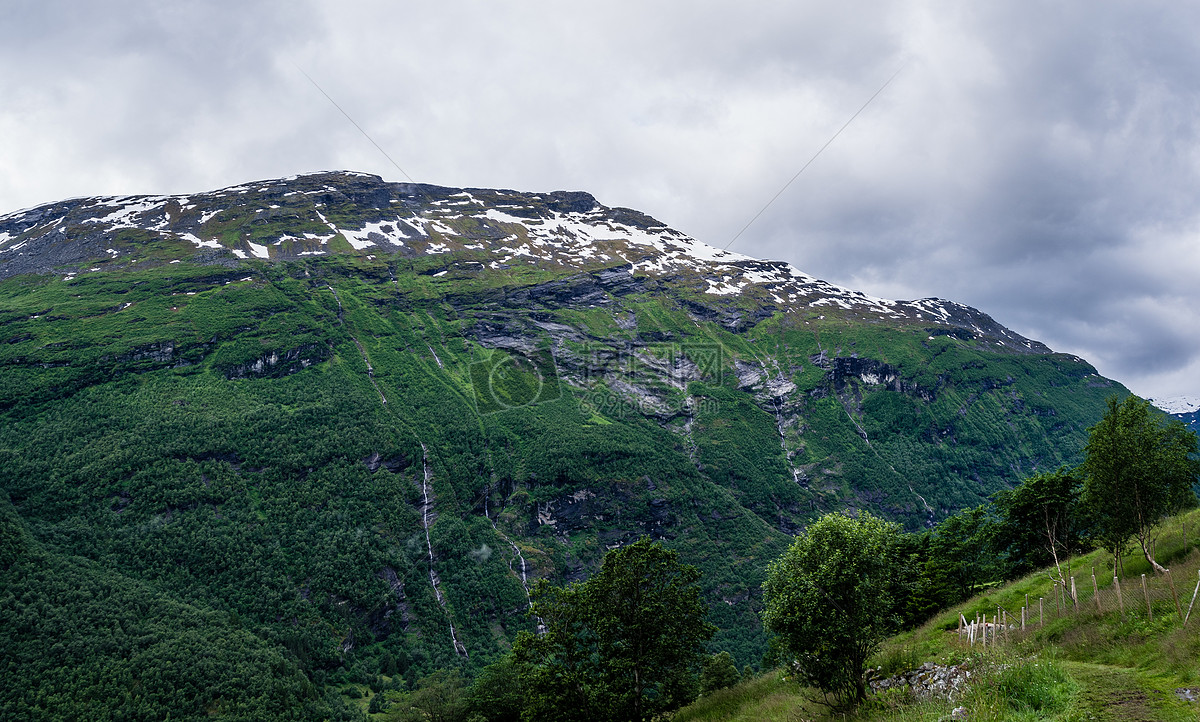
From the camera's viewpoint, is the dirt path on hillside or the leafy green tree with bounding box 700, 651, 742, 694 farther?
the leafy green tree with bounding box 700, 651, 742, 694

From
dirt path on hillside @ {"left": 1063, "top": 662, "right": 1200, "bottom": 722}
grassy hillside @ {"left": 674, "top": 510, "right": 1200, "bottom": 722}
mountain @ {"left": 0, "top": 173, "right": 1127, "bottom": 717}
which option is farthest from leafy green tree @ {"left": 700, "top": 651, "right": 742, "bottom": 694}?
mountain @ {"left": 0, "top": 173, "right": 1127, "bottom": 717}

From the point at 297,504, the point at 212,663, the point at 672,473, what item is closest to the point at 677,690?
the point at 212,663

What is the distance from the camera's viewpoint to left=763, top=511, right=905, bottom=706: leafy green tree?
56.5ft

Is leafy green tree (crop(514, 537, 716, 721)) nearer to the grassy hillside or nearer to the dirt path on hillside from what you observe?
the grassy hillside

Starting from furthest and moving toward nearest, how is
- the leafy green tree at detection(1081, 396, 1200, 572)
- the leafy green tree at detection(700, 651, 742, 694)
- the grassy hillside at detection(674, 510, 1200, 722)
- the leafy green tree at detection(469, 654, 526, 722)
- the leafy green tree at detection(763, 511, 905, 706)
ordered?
the leafy green tree at detection(469, 654, 526, 722), the leafy green tree at detection(700, 651, 742, 694), the leafy green tree at detection(1081, 396, 1200, 572), the leafy green tree at detection(763, 511, 905, 706), the grassy hillside at detection(674, 510, 1200, 722)

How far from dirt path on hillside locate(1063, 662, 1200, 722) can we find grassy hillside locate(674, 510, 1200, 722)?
20 millimetres

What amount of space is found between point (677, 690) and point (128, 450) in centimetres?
16363

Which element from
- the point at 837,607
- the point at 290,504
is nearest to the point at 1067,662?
the point at 837,607

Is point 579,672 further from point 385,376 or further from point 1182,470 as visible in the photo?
point 385,376

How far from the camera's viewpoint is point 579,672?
87.8 feet

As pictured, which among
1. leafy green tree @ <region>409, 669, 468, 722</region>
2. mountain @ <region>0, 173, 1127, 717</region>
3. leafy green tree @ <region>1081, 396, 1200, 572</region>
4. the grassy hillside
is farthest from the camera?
mountain @ <region>0, 173, 1127, 717</region>

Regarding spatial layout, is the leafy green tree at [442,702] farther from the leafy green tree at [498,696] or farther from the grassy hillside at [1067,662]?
the grassy hillside at [1067,662]

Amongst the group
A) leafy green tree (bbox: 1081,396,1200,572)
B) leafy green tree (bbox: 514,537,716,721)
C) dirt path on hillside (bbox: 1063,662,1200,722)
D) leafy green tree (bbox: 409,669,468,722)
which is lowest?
leafy green tree (bbox: 409,669,468,722)

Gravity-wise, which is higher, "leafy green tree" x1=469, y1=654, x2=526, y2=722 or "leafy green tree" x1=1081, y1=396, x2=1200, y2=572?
"leafy green tree" x1=1081, y1=396, x2=1200, y2=572
